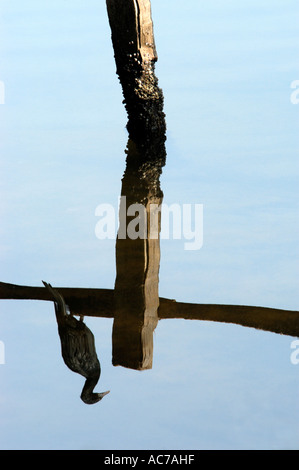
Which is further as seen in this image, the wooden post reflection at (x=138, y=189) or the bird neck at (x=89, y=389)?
the wooden post reflection at (x=138, y=189)

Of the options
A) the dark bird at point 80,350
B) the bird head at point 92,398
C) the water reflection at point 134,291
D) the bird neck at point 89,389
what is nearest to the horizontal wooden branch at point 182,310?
the water reflection at point 134,291

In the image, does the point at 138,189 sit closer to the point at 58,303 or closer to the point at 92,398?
the point at 58,303

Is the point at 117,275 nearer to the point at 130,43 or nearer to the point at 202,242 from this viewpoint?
the point at 202,242

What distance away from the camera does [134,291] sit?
5750 mm

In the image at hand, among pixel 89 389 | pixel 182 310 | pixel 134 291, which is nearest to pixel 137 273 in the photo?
pixel 134 291

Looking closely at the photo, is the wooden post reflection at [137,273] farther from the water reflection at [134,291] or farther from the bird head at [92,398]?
the bird head at [92,398]

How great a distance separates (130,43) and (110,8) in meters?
0.28

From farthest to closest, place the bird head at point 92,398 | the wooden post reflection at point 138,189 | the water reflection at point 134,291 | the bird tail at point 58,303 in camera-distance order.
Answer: the bird tail at point 58,303
the wooden post reflection at point 138,189
the water reflection at point 134,291
the bird head at point 92,398

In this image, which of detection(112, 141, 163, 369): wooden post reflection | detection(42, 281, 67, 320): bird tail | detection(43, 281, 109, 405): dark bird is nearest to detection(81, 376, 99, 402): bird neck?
detection(43, 281, 109, 405): dark bird

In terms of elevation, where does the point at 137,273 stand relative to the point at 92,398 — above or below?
above

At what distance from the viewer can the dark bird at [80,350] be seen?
4793 millimetres

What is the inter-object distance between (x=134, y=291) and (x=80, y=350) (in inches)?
28.2
